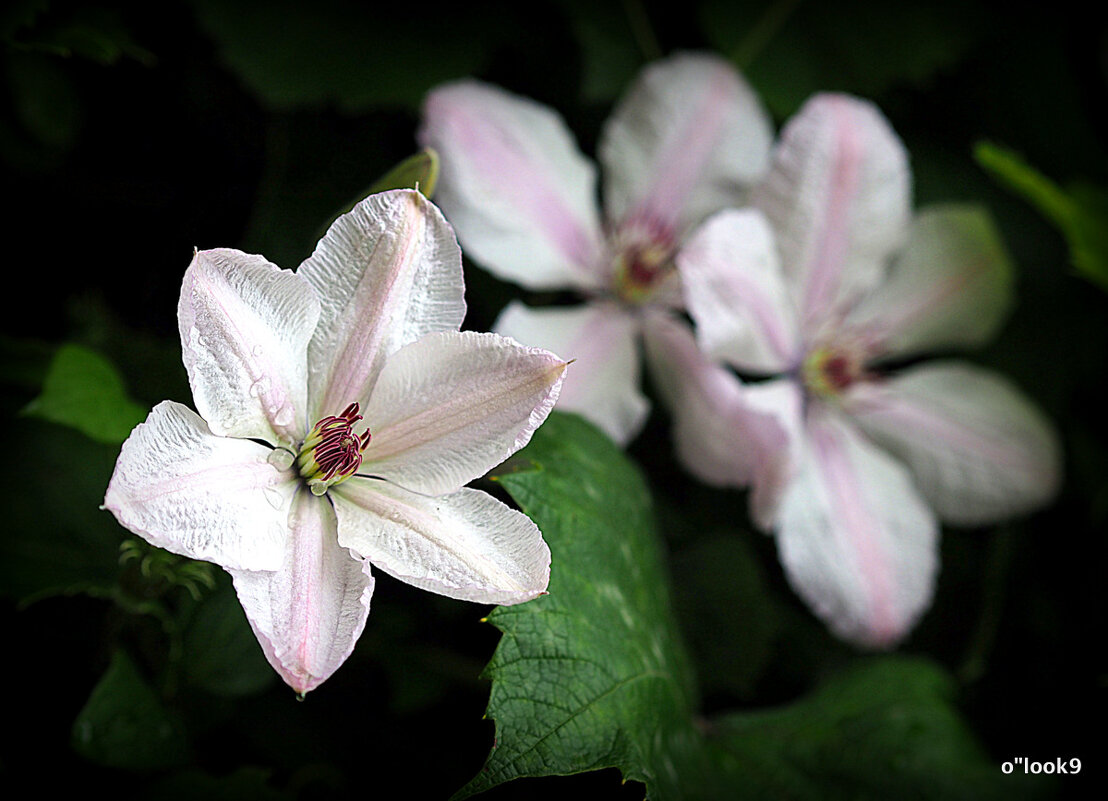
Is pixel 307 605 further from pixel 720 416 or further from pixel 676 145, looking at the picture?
pixel 676 145

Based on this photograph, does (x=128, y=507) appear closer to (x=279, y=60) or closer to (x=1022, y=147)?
(x=279, y=60)

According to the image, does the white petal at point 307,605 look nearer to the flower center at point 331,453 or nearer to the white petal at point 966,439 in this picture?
the flower center at point 331,453

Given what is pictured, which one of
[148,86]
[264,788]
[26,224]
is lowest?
[264,788]

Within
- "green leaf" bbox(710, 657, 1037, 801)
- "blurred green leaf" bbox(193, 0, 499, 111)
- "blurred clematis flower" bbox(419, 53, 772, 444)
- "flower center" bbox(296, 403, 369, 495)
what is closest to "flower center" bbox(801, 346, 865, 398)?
"blurred clematis flower" bbox(419, 53, 772, 444)

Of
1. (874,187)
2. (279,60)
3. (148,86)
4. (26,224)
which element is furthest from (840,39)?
(26,224)

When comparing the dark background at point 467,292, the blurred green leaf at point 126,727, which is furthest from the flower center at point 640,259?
the blurred green leaf at point 126,727

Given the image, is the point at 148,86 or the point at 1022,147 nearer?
the point at 148,86

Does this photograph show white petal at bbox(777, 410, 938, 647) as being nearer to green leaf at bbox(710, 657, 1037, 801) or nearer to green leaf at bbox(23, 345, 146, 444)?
green leaf at bbox(710, 657, 1037, 801)
